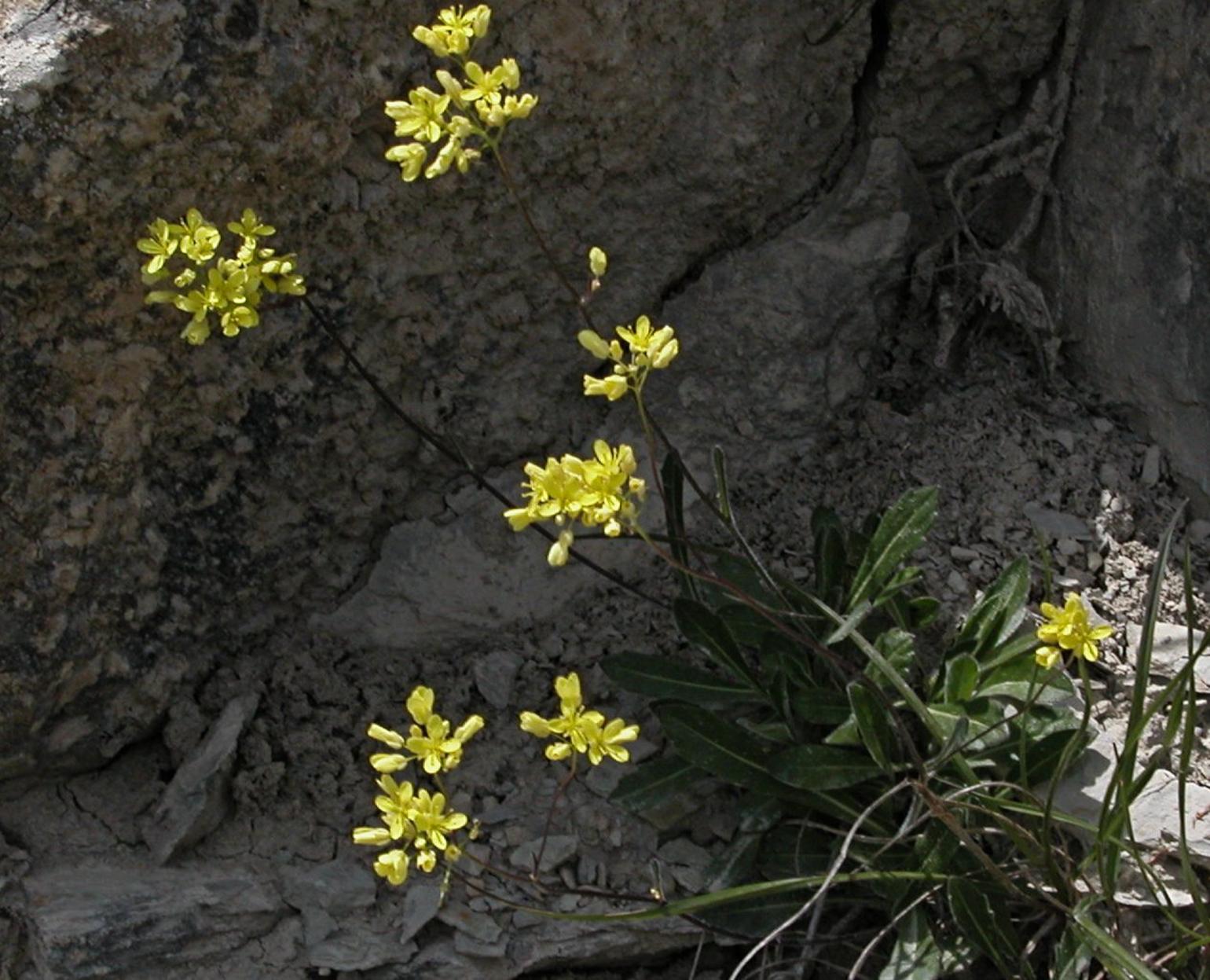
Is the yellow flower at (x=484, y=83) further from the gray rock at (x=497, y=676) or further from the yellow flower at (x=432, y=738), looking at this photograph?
the gray rock at (x=497, y=676)

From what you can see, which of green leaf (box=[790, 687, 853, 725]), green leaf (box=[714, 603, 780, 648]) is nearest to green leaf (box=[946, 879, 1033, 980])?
green leaf (box=[790, 687, 853, 725])

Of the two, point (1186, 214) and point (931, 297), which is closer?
point (1186, 214)

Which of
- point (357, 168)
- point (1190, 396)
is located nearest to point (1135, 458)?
point (1190, 396)

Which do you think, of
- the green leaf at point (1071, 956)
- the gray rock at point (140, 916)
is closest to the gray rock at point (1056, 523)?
the green leaf at point (1071, 956)

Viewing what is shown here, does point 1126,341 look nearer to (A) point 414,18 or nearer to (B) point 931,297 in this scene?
(B) point 931,297

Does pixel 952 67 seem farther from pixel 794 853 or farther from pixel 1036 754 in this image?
pixel 794 853

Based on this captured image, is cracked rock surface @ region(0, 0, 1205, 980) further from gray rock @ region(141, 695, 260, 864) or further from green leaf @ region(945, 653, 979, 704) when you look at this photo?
green leaf @ region(945, 653, 979, 704)
